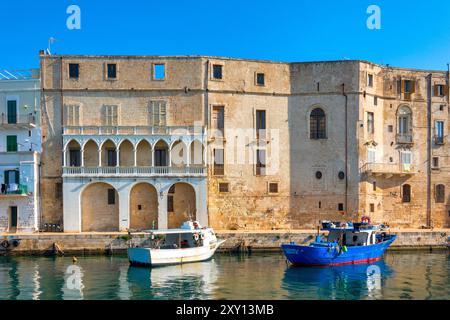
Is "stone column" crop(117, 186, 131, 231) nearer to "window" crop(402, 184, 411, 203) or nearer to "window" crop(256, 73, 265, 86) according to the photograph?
"window" crop(256, 73, 265, 86)

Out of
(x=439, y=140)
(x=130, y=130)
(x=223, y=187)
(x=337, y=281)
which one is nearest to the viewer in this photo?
(x=337, y=281)

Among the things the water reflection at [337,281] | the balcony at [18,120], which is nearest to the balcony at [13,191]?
the balcony at [18,120]

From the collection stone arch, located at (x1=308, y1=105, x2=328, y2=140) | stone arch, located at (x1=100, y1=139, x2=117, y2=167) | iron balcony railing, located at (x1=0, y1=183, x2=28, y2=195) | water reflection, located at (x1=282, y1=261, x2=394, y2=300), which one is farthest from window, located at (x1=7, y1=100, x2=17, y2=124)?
water reflection, located at (x1=282, y1=261, x2=394, y2=300)

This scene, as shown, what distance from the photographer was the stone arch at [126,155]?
43.9 m

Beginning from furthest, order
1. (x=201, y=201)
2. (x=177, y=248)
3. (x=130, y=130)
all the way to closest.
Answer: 1. (x=130, y=130)
2. (x=201, y=201)
3. (x=177, y=248)

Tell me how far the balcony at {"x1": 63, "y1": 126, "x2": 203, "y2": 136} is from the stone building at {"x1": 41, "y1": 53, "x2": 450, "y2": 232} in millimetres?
84

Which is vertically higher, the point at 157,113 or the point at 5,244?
the point at 157,113

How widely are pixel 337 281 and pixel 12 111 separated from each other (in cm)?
3017

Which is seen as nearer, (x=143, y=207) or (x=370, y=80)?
(x=143, y=207)

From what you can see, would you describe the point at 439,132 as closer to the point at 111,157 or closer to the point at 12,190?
the point at 111,157

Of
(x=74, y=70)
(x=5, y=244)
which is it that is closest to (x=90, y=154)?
(x=74, y=70)

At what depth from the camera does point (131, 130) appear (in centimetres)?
4316

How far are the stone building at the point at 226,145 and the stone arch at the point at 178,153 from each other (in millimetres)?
90
